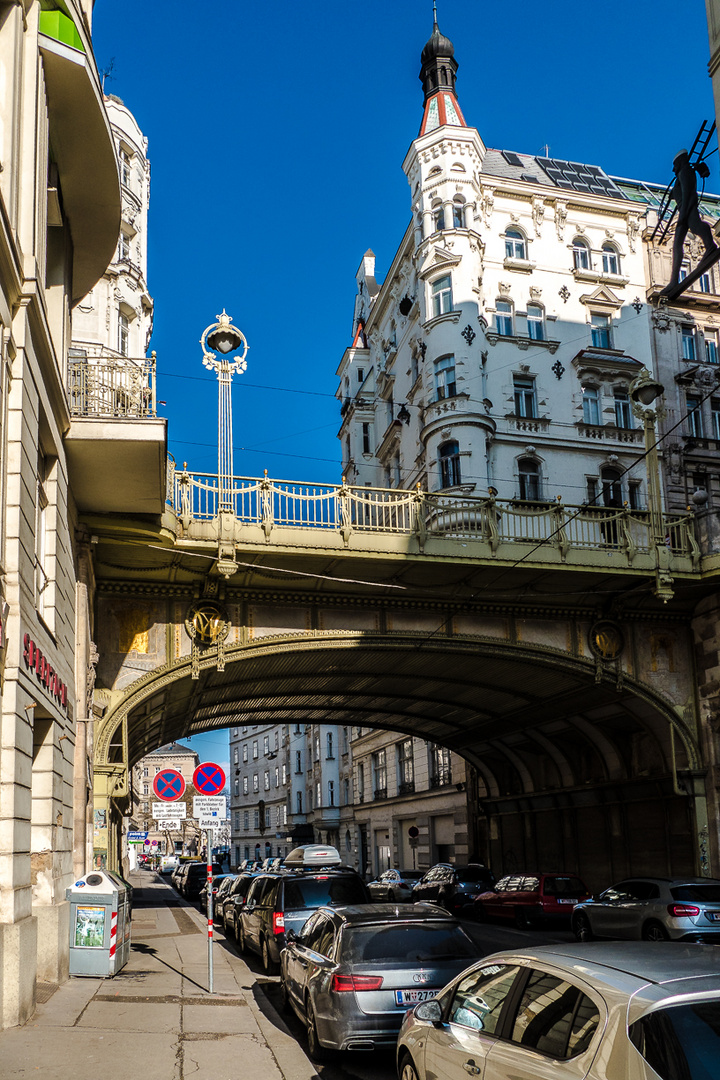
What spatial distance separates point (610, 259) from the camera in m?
41.8

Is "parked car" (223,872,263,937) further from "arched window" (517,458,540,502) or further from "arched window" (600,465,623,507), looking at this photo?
"arched window" (600,465,623,507)

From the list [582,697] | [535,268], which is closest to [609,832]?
[582,697]

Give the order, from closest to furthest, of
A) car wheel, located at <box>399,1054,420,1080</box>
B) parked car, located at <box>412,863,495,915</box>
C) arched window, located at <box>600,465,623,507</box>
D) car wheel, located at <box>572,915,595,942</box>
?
car wheel, located at <box>399,1054,420,1080</box> → car wheel, located at <box>572,915,595,942</box> → parked car, located at <box>412,863,495,915</box> → arched window, located at <box>600,465,623,507</box>

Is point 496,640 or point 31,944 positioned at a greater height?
point 496,640

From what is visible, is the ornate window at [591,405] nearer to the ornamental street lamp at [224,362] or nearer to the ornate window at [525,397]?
the ornate window at [525,397]

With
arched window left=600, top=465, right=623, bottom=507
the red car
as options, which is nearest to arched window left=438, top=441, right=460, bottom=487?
arched window left=600, top=465, right=623, bottom=507

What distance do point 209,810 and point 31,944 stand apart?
17.8 feet

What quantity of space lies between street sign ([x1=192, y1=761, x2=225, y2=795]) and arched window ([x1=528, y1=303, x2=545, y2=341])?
90.2 ft

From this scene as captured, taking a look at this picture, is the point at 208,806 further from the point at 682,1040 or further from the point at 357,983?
the point at 682,1040

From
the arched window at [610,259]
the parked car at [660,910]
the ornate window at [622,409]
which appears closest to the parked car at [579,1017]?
the parked car at [660,910]

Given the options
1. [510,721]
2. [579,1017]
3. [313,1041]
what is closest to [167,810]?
[313,1041]

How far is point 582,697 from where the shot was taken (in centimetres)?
2712

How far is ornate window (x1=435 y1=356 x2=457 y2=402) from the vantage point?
119 feet

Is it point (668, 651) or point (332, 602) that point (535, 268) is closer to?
point (668, 651)
